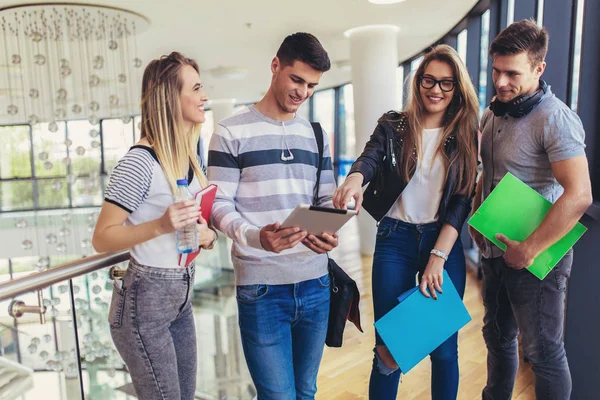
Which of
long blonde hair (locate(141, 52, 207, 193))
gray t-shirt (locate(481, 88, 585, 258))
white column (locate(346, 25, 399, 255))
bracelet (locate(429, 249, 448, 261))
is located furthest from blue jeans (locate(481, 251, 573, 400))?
white column (locate(346, 25, 399, 255))

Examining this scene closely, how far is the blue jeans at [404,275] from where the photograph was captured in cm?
192

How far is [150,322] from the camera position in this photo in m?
1.56

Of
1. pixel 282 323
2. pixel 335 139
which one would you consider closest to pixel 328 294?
pixel 282 323

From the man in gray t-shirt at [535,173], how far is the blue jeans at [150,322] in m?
1.20

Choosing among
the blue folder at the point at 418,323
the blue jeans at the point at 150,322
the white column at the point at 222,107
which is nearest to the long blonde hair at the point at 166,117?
the blue jeans at the point at 150,322

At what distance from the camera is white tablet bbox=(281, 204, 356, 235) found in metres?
1.34

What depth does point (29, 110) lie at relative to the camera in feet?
41.6

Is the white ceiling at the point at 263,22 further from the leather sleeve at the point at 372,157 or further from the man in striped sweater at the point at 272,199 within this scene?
the man in striped sweater at the point at 272,199

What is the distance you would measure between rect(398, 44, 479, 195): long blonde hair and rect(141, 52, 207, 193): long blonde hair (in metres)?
0.81

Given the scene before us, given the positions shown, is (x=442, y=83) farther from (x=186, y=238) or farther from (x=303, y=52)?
(x=186, y=238)

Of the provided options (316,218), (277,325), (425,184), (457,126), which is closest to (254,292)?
(277,325)

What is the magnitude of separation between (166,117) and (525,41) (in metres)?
1.29

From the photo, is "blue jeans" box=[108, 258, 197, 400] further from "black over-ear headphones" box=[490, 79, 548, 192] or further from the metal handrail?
"black over-ear headphones" box=[490, 79, 548, 192]

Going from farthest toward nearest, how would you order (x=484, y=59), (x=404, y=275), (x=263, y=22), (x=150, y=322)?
(x=263, y=22) < (x=484, y=59) < (x=404, y=275) < (x=150, y=322)
